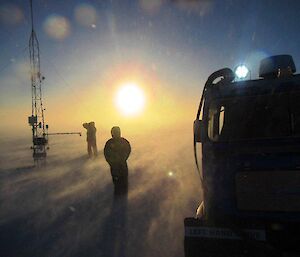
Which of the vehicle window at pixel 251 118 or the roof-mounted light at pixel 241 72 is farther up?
the roof-mounted light at pixel 241 72

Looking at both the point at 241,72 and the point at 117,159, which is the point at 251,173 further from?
the point at 117,159

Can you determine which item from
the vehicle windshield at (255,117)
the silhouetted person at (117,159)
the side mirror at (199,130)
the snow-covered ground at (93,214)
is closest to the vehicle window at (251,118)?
the vehicle windshield at (255,117)

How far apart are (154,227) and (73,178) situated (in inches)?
264

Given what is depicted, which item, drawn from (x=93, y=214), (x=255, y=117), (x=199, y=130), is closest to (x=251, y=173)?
(x=255, y=117)

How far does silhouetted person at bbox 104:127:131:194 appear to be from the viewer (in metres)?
10.0

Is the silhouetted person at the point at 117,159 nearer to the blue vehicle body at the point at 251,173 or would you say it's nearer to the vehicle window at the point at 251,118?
the vehicle window at the point at 251,118

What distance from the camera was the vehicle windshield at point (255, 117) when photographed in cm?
486

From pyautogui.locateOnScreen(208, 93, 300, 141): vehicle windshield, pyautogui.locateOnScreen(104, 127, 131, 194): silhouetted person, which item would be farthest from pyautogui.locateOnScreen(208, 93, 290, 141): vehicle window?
pyautogui.locateOnScreen(104, 127, 131, 194): silhouetted person

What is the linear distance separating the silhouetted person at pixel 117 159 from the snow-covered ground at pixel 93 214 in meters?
0.35

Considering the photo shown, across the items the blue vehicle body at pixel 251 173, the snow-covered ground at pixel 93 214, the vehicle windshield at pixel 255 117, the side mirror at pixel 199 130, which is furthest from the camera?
the snow-covered ground at pixel 93 214

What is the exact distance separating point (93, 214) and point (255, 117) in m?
4.46

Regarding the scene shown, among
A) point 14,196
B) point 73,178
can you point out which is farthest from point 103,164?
point 14,196

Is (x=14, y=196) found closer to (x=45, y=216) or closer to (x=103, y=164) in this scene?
(x=45, y=216)

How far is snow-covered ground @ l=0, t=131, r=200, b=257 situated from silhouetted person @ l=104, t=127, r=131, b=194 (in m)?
0.35
